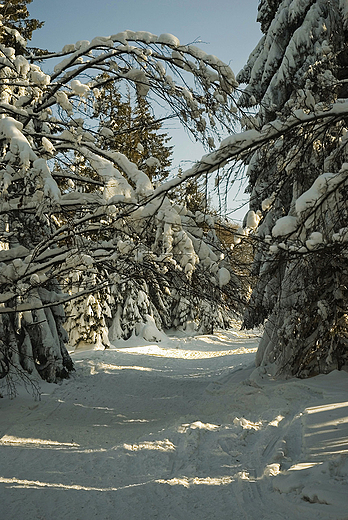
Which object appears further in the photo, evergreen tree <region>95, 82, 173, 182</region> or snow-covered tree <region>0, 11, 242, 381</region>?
evergreen tree <region>95, 82, 173, 182</region>

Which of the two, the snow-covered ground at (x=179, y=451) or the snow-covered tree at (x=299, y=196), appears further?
the snow-covered tree at (x=299, y=196)

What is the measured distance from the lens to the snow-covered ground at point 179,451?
3656 millimetres

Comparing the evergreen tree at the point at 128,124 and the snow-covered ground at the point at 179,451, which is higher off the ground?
the evergreen tree at the point at 128,124

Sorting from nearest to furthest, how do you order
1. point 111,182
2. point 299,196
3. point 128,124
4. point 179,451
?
1. point 111,182
2. point 179,451
3. point 299,196
4. point 128,124

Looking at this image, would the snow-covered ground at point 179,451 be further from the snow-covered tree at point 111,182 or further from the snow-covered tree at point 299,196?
the snow-covered tree at point 111,182

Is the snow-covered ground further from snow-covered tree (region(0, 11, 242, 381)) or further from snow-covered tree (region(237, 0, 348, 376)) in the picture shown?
snow-covered tree (region(0, 11, 242, 381))

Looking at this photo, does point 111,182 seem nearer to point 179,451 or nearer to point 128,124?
point 179,451

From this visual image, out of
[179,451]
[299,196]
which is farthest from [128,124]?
[179,451]

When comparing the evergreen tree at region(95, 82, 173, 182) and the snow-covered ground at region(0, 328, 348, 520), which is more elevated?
the evergreen tree at region(95, 82, 173, 182)

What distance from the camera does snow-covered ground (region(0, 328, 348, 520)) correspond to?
3.66 metres

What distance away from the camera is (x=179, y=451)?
16.5 ft

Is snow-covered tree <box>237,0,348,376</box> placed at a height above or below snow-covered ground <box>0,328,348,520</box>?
above

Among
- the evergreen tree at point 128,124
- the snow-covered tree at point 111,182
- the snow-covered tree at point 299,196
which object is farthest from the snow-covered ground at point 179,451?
the evergreen tree at point 128,124

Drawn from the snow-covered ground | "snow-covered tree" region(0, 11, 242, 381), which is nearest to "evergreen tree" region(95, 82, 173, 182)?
"snow-covered tree" region(0, 11, 242, 381)
